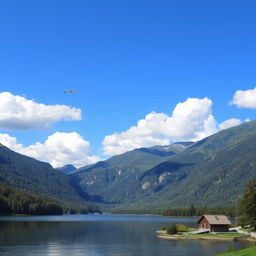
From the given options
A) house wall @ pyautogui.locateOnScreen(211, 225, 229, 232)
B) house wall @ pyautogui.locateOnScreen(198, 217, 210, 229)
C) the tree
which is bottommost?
house wall @ pyautogui.locateOnScreen(211, 225, 229, 232)

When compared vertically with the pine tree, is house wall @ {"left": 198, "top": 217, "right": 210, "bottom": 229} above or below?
below

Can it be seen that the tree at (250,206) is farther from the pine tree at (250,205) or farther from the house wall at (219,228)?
the house wall at (219,228)

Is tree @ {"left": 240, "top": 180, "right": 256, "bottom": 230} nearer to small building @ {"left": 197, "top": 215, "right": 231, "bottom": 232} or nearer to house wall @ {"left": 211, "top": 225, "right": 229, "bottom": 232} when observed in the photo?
small building @ {"left": 197, "top": 215, "right": 231, "bottom": 232}

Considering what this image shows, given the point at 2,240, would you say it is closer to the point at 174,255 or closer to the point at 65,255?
the point at 65,255

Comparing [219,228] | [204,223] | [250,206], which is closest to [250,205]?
[250,206]

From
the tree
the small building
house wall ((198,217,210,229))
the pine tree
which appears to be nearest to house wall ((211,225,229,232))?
the small building

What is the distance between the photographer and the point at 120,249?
96062mm

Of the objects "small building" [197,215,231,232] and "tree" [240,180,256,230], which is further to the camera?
"small building" [197,215,231,232]

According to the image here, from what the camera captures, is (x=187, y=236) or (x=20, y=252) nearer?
(x=20, y=252)

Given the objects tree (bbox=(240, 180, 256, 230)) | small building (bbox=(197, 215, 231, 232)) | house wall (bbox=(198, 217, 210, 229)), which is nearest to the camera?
tree (bbox=(240, 180, 256, 230))

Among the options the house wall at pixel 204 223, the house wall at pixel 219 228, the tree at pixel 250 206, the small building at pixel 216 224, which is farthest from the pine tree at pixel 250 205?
the house wall at pixel 204 223

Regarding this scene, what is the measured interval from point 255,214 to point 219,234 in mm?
13268

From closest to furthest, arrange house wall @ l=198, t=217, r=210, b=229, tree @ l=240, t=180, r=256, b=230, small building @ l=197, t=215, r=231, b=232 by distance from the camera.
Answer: tree @ l=240, t=180, r=256, b=230
small building @ l=197, t=215, r=231, b=232
house wall @ l=198, t=217, r=210, b=229

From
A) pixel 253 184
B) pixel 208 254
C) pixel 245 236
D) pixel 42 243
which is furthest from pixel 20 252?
pixel 253 184
